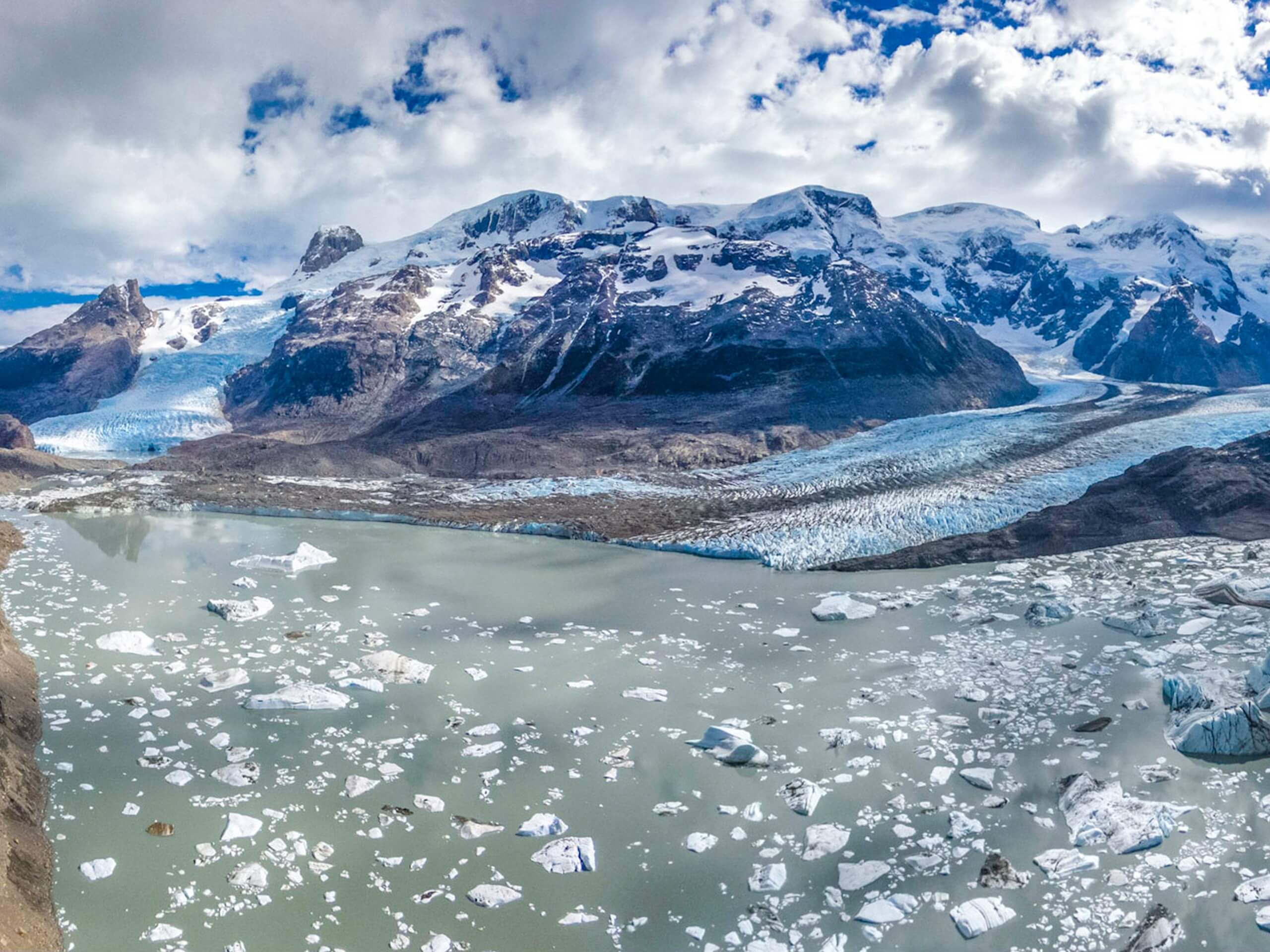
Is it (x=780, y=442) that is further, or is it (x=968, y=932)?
(x=780, y=442)

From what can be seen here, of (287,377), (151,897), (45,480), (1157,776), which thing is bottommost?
(1157,776)

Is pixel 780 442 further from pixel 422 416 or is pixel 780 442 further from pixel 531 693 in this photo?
pixel 531 693

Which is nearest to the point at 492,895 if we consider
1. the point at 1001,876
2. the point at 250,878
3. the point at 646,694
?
the point at 250,878

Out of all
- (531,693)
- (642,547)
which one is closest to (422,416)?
(642,547)

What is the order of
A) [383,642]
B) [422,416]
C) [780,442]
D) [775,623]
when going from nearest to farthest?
[383,642] < [775,623] < [780,442] < [422,416]

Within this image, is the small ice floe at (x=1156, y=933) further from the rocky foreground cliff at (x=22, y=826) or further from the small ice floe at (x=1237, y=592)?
the small ice floe at (x=1237, y=592)

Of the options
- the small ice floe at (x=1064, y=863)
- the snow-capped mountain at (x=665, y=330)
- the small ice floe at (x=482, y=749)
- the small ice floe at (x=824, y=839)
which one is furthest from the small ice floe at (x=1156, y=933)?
the snow-capped mountain at (x=665, y=330)

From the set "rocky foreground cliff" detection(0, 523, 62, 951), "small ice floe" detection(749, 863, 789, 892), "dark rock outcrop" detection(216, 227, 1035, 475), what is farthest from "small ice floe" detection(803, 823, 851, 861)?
"dark rock outcrop" detection(216, 227, 1035, 475)
